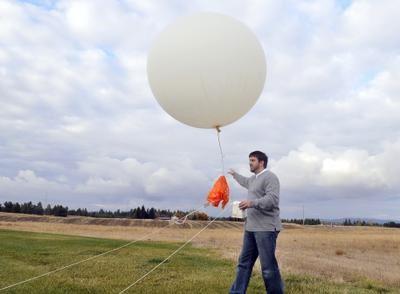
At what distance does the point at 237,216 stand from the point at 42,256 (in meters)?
8.26

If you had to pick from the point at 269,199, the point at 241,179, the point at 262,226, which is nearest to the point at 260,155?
the point at 241,179

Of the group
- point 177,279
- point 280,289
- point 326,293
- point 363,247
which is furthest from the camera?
point 363,247

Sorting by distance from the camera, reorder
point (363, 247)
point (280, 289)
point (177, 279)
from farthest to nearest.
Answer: point (363, 247), point (177, 279), point (280, 289)

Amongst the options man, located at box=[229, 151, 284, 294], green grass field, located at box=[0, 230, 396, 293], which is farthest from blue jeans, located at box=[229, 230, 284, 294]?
green grass field, located at box=[0, 230, 396, 293]

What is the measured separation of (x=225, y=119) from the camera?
23.1 feet

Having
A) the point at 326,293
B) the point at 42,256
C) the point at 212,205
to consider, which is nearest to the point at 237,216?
the point at 212,205

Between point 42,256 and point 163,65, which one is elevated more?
point 163,65

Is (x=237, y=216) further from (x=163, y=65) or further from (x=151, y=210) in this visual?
(x=151, y=210)

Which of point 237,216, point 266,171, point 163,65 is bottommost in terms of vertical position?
point 237,216

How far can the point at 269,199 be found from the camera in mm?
6285

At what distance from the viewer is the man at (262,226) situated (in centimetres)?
631

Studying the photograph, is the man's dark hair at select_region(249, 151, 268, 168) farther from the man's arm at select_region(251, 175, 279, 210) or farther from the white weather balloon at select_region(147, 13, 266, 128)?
the white weather balloon at select_region(147, 13, 266, 128)

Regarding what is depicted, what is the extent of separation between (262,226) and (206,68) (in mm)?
2247

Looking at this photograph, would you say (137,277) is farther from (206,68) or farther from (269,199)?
(206,68)
